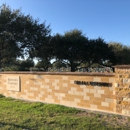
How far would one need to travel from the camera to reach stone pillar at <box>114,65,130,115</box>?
16.0 ft

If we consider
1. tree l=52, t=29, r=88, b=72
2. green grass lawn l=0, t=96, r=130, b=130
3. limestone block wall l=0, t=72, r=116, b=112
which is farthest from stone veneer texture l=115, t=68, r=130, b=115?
tree l=52, t=29, r=88, b=72

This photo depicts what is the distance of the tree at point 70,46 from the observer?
22.3 m

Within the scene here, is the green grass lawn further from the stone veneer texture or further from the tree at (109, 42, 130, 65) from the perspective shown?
the tree at (109, 42, 130, 65)

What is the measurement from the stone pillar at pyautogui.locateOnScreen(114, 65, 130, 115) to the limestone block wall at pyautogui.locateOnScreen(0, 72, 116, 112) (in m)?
0.19

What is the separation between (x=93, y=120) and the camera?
14.7 feet

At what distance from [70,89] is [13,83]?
140 inches

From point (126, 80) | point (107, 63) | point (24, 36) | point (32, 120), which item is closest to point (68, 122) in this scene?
point (32, 120)

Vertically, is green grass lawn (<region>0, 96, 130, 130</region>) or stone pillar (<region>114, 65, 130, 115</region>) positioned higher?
stone pillar (<region>114, 65, 130, 115</region>)

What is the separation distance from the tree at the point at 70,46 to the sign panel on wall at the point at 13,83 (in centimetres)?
1339

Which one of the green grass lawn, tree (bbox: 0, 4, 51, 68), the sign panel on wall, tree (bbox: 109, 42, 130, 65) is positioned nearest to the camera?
the green grass lawn

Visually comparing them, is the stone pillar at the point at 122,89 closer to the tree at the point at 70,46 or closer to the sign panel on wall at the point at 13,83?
the sign panel on wall at the point at 13,83

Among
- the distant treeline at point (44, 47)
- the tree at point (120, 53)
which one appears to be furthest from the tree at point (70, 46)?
the tree at point (120, 53)

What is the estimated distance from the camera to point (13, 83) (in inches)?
340

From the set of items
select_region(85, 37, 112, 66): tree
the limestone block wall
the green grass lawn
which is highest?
select_region(85, 37, 112, 66): tree
